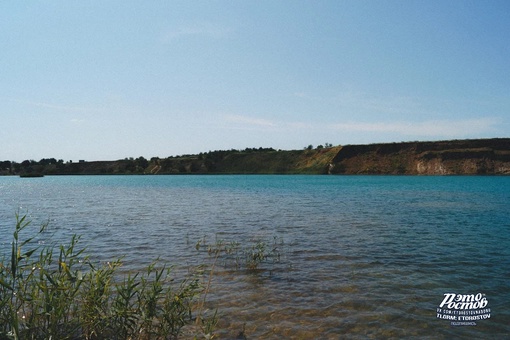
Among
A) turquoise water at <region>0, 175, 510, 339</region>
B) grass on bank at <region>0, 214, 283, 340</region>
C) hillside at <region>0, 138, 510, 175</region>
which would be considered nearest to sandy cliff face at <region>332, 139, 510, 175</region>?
hillside at <region>0, 138, 510, 175</region>

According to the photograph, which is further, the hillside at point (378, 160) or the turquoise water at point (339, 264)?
the hillside at point (378, 160)

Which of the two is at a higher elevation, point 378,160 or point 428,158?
point 428,158

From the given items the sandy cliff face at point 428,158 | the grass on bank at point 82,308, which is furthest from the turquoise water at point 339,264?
the sandy cliff face at point 428,158

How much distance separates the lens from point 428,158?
129625 millimetres

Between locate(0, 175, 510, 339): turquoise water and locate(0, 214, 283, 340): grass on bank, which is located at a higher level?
locate(0, 214, 283, 340): grass on bank

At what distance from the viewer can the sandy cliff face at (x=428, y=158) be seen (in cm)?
12134

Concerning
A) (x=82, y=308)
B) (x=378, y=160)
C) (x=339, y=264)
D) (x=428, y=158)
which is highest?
(x=428, y=158)

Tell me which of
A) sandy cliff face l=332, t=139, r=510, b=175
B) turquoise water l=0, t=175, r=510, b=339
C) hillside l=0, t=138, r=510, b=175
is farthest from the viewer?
hillside l=0, t=138, r=510, b=175

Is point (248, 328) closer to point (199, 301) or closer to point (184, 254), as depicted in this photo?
point (199, 301)

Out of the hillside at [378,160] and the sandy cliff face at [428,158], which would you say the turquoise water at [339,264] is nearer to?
the sandy cliff face at [428,158]

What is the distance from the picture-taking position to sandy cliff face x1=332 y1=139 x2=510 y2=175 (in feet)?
398

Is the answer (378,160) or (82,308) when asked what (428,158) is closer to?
(378,160)

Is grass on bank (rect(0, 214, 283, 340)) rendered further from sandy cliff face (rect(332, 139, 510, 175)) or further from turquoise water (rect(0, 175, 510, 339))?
sandy cliff face (rect(332, 139, 510, 175))

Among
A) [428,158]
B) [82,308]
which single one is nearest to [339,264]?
[82,308]
